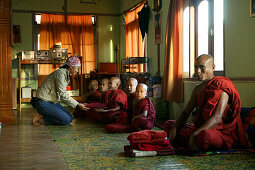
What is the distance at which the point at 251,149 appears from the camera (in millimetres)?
2984

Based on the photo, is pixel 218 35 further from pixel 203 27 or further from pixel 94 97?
pixel 94 97

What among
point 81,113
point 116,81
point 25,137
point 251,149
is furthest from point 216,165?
point 81,113

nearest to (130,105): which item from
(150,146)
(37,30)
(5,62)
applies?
(150,146)

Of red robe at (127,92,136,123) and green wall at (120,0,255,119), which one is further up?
green wall at (120,0,255,119)

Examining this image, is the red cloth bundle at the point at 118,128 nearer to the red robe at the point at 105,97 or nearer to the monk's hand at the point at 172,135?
the monk's hand at the point at 172,135

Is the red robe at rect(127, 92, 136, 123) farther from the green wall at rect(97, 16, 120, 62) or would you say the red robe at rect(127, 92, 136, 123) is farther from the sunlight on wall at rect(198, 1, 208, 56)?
the green wall at rect(97, 16, 120, 62)

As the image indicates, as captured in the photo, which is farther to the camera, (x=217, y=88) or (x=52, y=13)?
(x=52, y=13)

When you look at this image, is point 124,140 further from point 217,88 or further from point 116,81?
point 116,81

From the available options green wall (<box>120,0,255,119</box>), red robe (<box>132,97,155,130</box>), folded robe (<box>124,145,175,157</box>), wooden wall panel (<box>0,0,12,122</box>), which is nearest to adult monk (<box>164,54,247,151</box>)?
folded robe (<box>124,145,175,157</box>)

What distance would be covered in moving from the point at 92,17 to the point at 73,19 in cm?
69

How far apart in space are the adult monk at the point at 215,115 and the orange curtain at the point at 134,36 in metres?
4.43

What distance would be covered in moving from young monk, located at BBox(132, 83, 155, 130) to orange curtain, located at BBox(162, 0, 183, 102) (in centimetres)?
117

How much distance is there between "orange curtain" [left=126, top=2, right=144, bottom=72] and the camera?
25.0 ft

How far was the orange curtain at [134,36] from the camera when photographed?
7.62 metres
